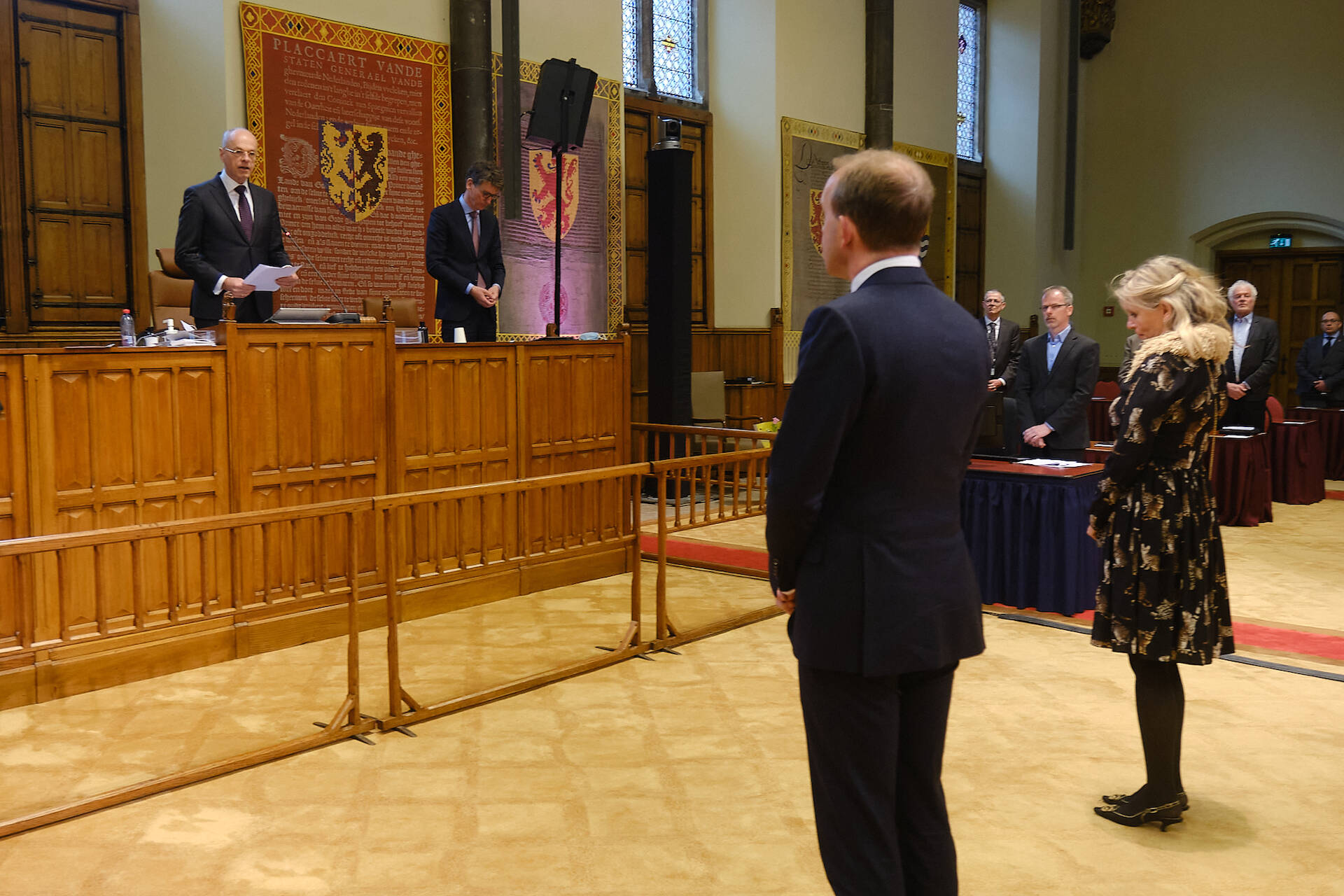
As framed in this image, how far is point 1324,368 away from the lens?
1066 cm

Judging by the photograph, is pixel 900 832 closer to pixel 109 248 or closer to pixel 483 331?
pixel 483 331

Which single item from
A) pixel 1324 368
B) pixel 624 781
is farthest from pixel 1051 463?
pixel 1324 368

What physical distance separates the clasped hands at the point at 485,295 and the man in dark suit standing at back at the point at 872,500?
410cm

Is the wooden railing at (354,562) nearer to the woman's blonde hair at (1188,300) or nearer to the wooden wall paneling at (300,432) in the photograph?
the wooden wall paneling at (300,432)

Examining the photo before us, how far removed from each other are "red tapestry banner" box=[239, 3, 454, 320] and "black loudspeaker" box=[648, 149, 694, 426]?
5.16 feet

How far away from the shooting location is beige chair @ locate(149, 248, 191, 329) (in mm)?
6168

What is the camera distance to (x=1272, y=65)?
13.5 meters

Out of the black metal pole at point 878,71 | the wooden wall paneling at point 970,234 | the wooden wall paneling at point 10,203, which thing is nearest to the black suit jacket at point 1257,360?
the black metal pole at point 878,71

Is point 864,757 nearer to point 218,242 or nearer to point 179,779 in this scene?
point 179,779

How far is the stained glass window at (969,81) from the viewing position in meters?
14.0

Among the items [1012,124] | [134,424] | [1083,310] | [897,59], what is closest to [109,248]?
[134,424]

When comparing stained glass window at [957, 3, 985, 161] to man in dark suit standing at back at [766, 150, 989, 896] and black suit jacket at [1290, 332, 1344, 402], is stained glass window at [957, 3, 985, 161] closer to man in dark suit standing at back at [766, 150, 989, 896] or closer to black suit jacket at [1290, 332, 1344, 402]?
black suit jacket at [1290, 332, 1344, 402]

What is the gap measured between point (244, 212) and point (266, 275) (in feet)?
1.62

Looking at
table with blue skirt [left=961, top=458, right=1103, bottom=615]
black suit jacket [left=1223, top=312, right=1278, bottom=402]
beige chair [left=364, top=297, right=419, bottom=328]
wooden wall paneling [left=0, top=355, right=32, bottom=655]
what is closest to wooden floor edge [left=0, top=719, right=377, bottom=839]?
wooden wall paneling [left=0, top=355, right=32, bottom=655]
